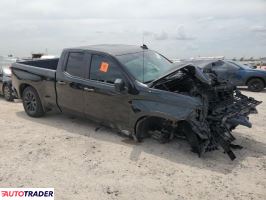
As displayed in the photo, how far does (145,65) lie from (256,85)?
9.36 metres

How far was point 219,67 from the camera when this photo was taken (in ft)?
45.5

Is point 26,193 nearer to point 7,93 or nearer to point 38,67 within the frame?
point 38,67

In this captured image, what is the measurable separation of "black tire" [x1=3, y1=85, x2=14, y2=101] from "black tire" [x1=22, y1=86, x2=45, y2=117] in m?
2.71

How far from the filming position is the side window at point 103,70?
250 inches

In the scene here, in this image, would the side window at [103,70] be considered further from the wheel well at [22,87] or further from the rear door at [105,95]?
the wheel well at [22,87]

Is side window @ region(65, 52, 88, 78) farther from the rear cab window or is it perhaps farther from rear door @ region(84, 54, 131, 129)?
rear door @ region(84, 54, 131, 129)

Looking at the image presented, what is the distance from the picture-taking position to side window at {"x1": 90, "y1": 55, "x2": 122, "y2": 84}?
6.35 metres

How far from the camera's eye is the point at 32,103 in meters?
8.28

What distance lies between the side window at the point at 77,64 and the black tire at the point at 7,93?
450cm

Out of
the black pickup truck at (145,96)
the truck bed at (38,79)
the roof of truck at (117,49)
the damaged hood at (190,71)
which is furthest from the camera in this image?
the truck bed at (38,79)

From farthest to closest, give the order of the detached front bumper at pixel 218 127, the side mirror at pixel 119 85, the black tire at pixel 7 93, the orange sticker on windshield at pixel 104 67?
the black tire at pixel 7 93 < the orange sticker on windshield at pixel 104 67 < the side mirror at pixel 119 85 < the detached front bumper at pixel 218 127

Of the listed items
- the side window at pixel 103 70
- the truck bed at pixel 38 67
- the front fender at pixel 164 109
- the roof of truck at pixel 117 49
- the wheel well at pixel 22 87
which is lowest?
the wheel well at pixel 22 87

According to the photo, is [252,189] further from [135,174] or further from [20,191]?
[20,191]

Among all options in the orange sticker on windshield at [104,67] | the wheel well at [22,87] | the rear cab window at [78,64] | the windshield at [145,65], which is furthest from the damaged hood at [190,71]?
the wheel well at [22,87]
